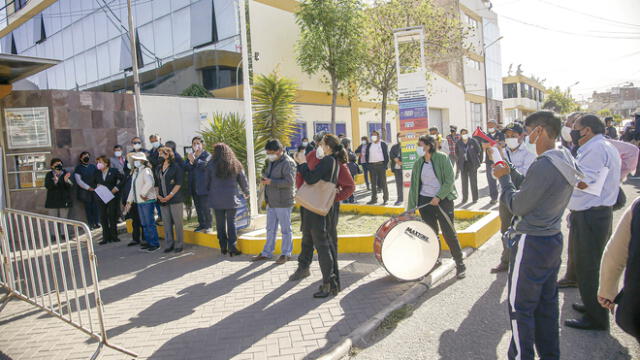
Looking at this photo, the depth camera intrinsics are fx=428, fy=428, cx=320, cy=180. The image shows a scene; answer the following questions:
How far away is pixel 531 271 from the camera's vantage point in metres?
3.02

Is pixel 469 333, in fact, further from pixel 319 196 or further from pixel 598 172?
pixel 319 196

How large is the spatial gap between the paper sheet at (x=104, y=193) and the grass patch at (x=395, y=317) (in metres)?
6.99

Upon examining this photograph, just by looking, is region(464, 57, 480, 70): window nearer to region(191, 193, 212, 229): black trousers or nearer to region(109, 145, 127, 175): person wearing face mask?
region(109, 145, 127, 175): person wearing face mask

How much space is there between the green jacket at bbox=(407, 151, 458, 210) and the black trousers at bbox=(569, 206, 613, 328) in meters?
1.71

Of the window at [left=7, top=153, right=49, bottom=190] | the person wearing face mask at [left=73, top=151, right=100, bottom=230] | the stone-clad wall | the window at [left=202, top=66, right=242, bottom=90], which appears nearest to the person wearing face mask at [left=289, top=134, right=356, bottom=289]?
the person wearing face mask at [left=73, top=151, right=100, bottom=230]

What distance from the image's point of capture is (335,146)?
5.18 m

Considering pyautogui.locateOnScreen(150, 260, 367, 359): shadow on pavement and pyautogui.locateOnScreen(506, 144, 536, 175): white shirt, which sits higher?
pyautogui.locateOnScreen(506, 144, 536, 175): white shirt

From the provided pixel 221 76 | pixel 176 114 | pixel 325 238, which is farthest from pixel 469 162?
pixel 221 76

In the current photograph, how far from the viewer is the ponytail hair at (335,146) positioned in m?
5.13

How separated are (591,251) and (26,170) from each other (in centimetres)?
1211

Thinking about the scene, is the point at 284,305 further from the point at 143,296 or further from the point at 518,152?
Result: the point at 518,152

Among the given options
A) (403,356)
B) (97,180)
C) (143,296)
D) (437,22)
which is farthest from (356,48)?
(403,356)

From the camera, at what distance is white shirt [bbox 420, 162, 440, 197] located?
588cm

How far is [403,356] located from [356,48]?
14.8 metres
